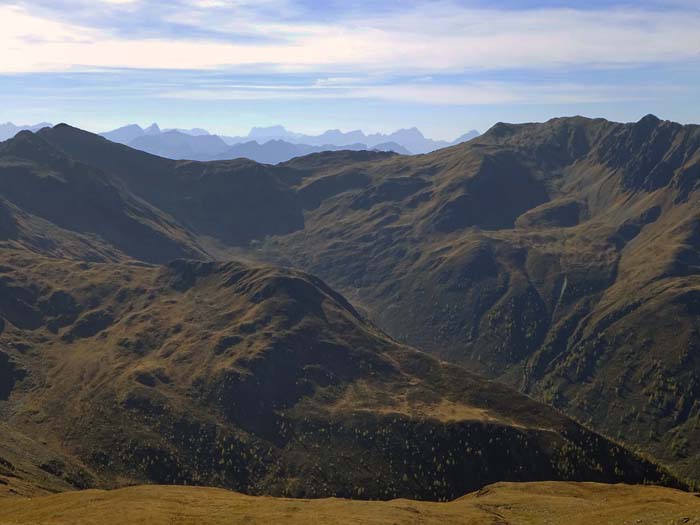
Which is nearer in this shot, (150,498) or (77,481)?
(150,498)

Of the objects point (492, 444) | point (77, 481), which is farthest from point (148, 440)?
point (492, 444)

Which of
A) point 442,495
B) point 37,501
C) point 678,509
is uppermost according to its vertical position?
point 678,509

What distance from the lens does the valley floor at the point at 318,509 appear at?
107 m

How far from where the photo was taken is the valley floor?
106750 mm

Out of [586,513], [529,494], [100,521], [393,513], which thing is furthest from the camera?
[529,494]

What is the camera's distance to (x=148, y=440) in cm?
19462

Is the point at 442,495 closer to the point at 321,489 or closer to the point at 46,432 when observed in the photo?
the point at 321,489

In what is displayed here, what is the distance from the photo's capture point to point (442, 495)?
185 m

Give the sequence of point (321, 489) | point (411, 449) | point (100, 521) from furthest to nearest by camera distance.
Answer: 1. point (411, 449)
2. point (321, 489)
3. point (100, 521)

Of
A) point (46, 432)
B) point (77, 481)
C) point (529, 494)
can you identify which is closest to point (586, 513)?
point (529, 494)

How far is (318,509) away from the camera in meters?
124

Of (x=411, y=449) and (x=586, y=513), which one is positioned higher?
(x=586, y=513)

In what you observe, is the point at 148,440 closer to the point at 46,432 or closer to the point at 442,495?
the point at 46,432

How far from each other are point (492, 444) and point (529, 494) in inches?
1903
